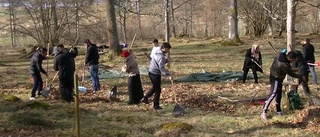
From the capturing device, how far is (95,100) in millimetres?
11883

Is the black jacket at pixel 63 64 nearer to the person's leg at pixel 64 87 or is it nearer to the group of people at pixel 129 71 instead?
the group of people at pixel 129 71

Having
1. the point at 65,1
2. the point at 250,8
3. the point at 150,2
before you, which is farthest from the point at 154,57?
the point at 250,8

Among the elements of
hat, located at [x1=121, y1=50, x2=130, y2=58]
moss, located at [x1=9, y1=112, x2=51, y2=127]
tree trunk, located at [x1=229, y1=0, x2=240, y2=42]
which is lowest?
moss, located at [x1=9, y1=112, x2=51, y2=127]

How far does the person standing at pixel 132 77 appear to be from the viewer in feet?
35.9

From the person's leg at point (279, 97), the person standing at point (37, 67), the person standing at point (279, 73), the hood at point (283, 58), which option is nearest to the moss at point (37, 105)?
the person standing at point (37, 67)

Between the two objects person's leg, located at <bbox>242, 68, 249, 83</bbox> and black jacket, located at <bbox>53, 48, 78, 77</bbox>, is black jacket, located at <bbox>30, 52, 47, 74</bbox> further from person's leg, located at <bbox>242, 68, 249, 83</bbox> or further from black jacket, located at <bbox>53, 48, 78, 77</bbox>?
person's leg, located at <bbox>242, 68, 249, 83</bbox>

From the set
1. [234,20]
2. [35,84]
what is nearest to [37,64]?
[35,84]

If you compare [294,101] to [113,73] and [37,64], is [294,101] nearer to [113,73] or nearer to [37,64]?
[37,64]

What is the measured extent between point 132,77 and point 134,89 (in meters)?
0.33

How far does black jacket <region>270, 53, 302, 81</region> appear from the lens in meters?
8.76

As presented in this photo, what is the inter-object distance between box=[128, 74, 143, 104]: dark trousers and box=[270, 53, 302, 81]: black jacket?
3697 mm

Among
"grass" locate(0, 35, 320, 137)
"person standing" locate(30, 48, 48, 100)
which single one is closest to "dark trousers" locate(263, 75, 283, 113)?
"grass" locate(0, 35, 320, 137)

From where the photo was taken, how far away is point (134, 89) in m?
11.1

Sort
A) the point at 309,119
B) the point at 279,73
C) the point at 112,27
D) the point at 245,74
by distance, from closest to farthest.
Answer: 1. the point at 309,119
2. the point at 279,73
3. the point at 245,74
4. the point at 112,27
